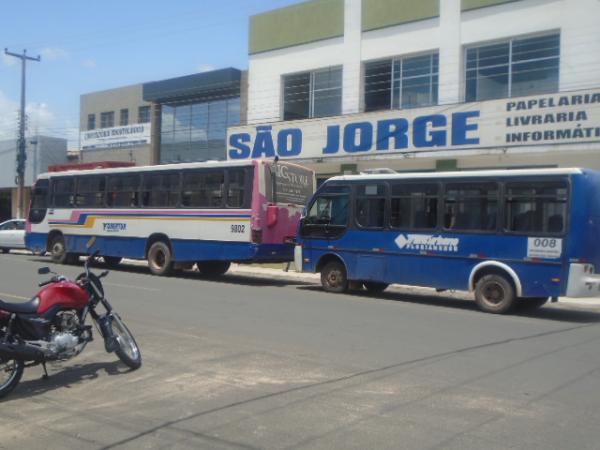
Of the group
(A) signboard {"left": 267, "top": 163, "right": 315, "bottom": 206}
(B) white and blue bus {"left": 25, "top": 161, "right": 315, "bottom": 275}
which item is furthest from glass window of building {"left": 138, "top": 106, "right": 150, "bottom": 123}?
(A) signboard {"left": 267, "top": 163, "right": 315, "bottom": 206}

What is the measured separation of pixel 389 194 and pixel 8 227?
65.7 feet

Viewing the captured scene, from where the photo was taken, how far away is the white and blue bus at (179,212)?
54.5 ft

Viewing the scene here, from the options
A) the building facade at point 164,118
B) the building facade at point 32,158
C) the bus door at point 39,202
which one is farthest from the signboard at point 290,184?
the building facade at point 32,158

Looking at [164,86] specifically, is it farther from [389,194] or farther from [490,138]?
[389,194]

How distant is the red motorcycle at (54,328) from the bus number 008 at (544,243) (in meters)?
8.13

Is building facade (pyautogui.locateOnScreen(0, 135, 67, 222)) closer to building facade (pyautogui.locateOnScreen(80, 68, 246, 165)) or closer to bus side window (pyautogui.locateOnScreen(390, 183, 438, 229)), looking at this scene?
building facade (pyautogui.locateOnScreen(80, 68, 246, 165))

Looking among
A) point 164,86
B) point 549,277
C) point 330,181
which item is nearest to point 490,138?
point 330,181

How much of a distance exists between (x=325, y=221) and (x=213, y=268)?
4.95m

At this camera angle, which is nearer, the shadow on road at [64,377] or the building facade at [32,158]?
the shadow on road at [64,377]

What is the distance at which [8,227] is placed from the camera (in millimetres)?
28453

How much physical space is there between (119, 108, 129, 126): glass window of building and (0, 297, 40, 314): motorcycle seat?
105 feet

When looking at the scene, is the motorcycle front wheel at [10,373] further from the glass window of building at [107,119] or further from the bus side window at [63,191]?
the glass window of building at [107,119]

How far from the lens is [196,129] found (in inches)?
1319

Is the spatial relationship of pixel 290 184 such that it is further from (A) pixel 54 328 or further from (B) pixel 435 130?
(A) pixel 54 328
